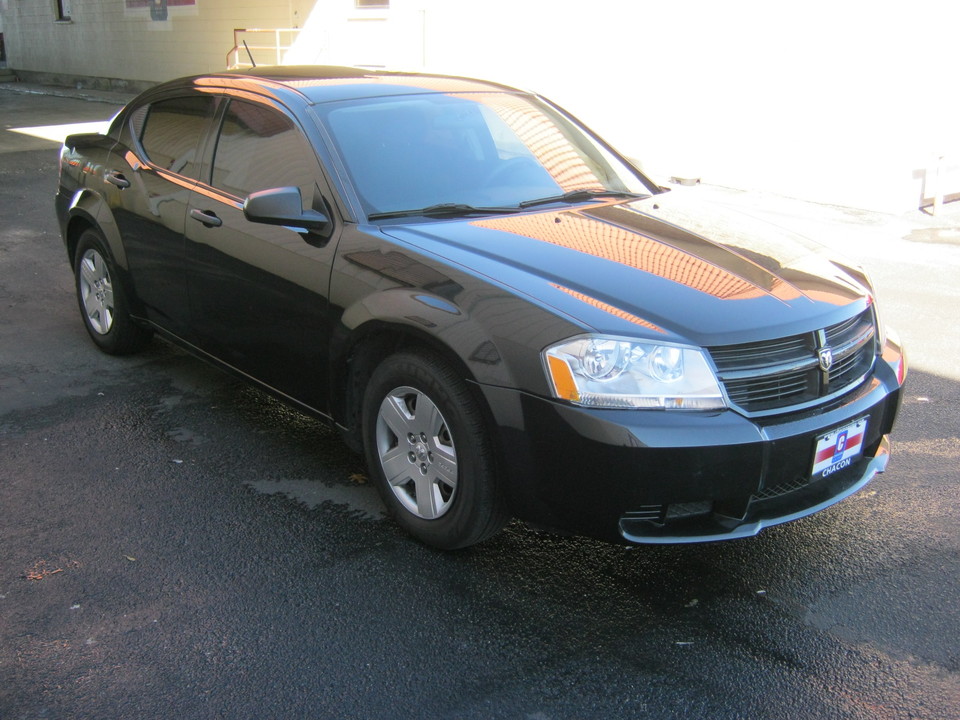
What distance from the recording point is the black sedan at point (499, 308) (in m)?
2.98

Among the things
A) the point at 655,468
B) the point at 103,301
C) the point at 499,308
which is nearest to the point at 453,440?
the point at 499,308

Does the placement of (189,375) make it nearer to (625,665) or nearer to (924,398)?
(625,665)

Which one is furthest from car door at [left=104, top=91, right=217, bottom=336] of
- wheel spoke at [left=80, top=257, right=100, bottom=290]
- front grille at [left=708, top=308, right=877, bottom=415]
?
front grille at [left=708, top=308, right=877, bottom=415]

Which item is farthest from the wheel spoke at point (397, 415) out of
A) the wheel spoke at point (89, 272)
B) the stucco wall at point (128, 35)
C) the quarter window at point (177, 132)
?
the stucco wall at point (128, 35)

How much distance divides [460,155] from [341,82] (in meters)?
0.70

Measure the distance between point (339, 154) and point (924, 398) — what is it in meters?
3.38

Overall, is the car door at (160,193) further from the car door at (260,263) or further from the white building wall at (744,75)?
the white building wall at (744,75)

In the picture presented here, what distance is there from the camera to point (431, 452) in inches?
134

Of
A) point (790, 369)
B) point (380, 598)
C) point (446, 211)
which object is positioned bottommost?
point (380, 598)

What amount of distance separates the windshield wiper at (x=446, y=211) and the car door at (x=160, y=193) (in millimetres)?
1277

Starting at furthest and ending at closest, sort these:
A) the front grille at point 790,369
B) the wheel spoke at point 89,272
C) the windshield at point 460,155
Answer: the wheel spoke at point 89,272
the windshield at point 460,155
the front grille at point 790,369

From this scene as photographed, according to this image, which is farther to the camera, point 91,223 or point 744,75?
point 744,75

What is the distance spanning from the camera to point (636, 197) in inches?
174

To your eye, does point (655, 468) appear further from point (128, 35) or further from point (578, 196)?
point (128, 35)
